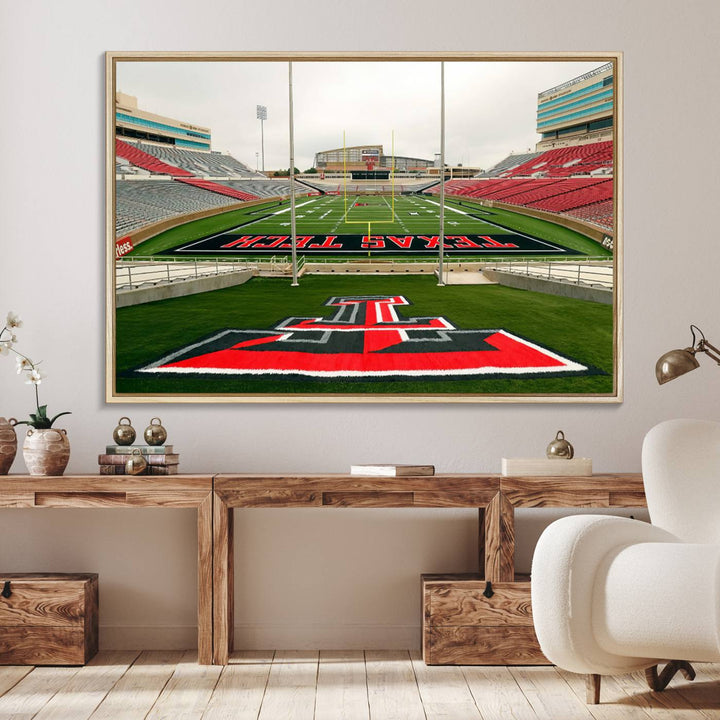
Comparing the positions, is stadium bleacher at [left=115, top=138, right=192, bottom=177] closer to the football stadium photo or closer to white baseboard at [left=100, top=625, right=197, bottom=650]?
the football stadium photo

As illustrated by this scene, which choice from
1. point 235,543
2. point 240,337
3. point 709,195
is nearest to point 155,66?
point 240,337

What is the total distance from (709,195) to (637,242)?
35 centimetres

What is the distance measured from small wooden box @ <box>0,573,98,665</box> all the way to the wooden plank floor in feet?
0.18

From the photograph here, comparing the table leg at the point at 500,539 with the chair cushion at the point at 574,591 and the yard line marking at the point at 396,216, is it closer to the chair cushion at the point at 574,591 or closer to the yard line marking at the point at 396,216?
the chair cushion at the point at 574,591

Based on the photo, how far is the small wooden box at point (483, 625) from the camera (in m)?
3.26

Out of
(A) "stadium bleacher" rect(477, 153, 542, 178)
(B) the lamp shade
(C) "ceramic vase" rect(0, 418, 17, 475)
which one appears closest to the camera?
(B) the lamp shade

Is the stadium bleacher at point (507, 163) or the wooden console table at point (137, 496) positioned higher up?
the stadium bleacher at point (507, 163)

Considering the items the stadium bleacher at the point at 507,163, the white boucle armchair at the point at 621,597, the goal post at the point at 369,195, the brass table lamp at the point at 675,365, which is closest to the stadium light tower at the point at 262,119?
the goal post at the point at 369,195

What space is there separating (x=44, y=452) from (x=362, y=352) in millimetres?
1300

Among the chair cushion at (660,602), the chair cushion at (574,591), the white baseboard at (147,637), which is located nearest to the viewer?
the chair cushion at (660,602)

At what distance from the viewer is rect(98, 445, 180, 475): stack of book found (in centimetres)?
338

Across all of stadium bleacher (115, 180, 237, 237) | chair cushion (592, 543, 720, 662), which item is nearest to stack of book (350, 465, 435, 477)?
chair cushion (592, 543, 720, 662)

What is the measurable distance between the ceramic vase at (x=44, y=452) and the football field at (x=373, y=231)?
95 centimetres

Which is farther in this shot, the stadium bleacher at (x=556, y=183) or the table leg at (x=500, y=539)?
the stadium bleacher at (x=556, y=183)
